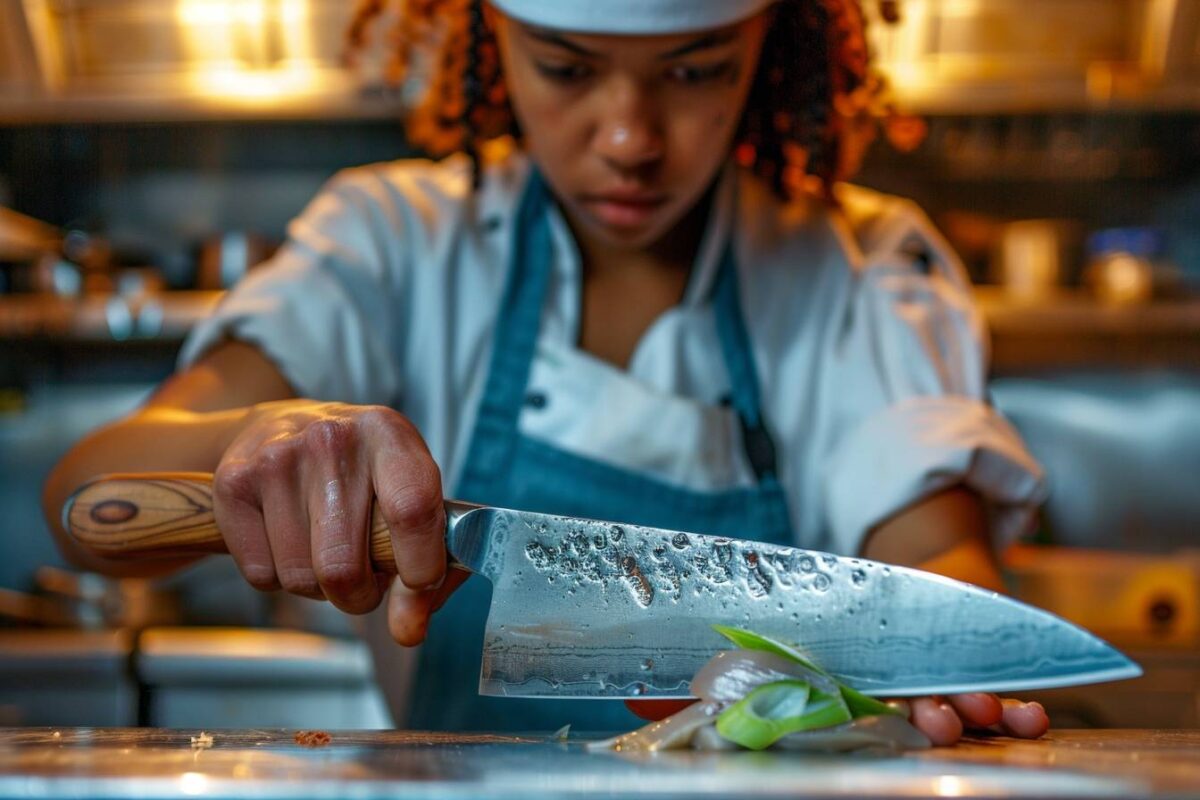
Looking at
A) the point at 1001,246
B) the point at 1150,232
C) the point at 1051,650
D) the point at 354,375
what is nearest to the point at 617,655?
the point at 1051,650

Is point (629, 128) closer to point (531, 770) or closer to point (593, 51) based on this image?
point (593, 51)

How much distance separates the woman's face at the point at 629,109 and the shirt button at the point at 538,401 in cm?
20

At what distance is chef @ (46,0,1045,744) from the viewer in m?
1.07

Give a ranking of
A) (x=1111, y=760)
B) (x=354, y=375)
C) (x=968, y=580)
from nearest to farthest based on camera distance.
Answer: (x=1111, y=760) → (x=968, y=580) → (x=354, y=375)

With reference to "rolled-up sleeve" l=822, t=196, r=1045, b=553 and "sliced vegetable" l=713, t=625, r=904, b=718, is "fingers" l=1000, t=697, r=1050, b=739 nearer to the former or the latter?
"sliced vegetable" l=713, t=625, r=904, b=718

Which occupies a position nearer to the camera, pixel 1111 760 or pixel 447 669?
pixel 1111 760

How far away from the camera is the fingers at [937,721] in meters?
0.78

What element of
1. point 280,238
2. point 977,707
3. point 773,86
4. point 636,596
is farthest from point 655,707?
point 280,238

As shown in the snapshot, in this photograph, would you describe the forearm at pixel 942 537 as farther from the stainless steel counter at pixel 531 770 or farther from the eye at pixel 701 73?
the eye at pixel 701 73

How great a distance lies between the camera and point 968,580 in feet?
3.43

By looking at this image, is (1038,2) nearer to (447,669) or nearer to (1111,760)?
(447,669)

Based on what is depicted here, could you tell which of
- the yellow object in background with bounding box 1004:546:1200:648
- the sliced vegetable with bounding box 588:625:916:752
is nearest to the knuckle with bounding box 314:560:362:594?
the sliced vegetable with bounding box 588:625:916:752

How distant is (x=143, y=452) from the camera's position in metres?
1.01

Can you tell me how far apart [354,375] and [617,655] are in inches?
19.3
